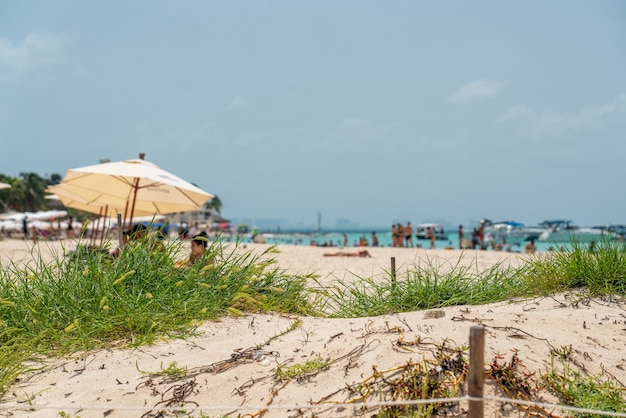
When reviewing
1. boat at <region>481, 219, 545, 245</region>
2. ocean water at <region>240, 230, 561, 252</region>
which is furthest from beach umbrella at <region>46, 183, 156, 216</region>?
boat at <region>481, 219, 545, 245</region>

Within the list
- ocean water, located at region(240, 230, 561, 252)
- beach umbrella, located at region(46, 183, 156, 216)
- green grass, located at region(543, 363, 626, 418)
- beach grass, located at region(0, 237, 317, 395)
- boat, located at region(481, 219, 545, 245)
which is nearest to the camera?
green grass, located at region(543, 363, 626, 418)

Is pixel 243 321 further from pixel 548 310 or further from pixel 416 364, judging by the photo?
pixel 548 310

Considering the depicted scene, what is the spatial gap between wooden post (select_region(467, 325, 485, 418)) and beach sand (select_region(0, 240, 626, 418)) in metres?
0.44

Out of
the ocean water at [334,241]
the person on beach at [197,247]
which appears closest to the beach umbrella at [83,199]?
the ocean water at [334,241]

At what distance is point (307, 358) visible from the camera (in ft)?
12.9

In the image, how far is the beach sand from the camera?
11.2 feet

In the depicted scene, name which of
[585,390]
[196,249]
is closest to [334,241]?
[196,249]

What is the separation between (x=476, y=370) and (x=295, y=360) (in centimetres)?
150

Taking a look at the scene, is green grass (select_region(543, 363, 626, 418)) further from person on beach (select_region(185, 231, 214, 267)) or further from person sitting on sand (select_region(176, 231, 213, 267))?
person on beach (select_region(185, 231, 214, 267))

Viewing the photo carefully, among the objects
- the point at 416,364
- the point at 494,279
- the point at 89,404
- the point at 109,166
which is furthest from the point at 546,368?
the point at 109,166

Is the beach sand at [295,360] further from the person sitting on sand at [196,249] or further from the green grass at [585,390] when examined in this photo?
the person sitting on sand at [196,249]

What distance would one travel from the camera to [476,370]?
9.00ft

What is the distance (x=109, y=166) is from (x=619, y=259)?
7.89 m

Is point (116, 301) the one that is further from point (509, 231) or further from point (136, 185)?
point (509, 231)
